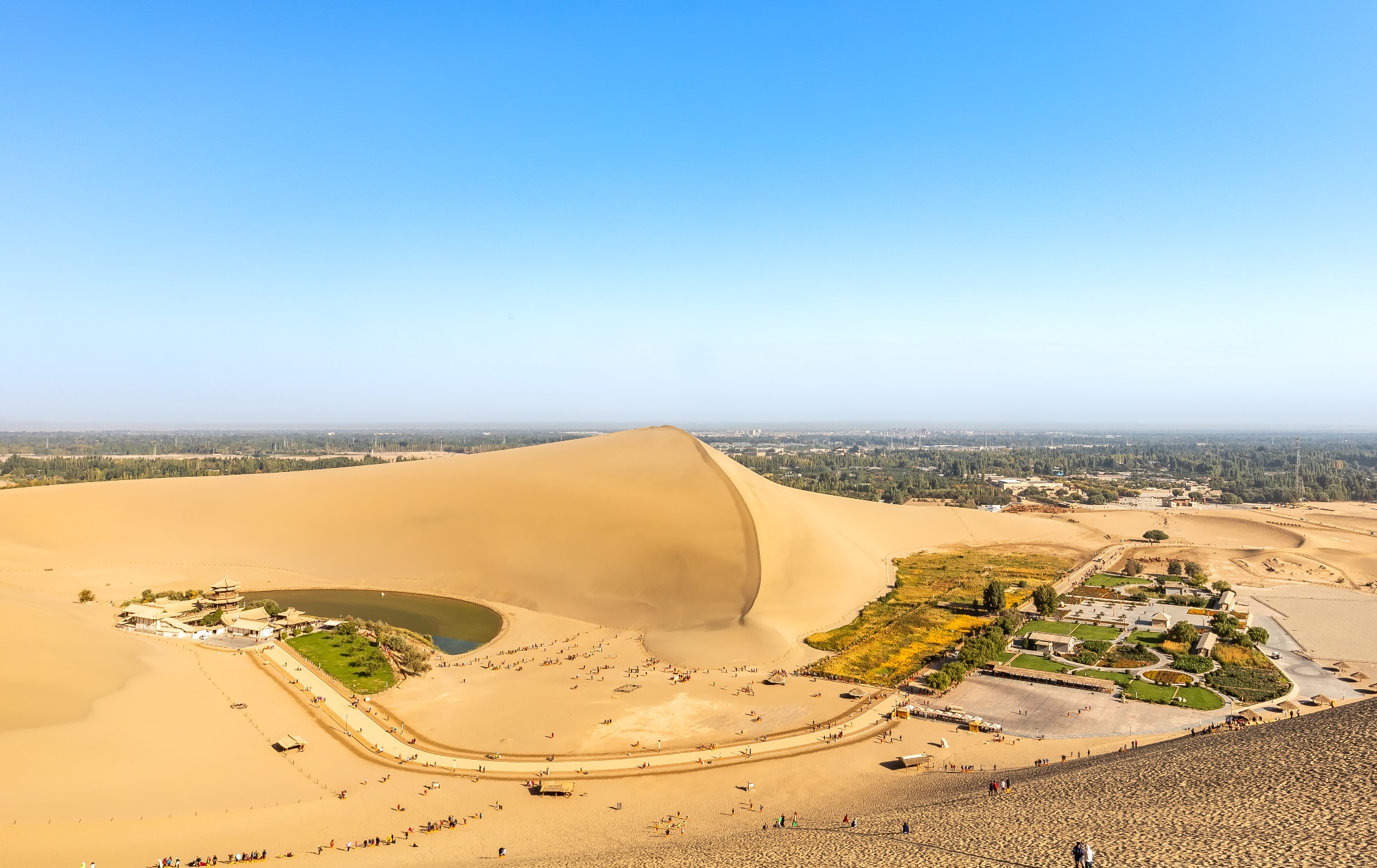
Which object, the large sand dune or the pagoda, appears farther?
the large sand dune

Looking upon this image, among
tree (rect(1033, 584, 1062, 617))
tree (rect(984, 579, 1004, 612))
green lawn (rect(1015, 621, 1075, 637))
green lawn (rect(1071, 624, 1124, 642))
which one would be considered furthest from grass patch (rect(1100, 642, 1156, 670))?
tree (rect(984, 579, 1004, 612))

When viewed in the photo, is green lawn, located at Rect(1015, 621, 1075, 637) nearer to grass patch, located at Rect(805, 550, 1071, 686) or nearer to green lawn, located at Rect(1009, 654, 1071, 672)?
grass patch, located at Rect(805, 550, 1071, 686)

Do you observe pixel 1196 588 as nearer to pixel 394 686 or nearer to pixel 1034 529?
pixel 1034 529

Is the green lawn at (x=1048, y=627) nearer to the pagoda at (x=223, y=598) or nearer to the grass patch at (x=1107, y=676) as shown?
the grass patch at (x=1107, y=676)

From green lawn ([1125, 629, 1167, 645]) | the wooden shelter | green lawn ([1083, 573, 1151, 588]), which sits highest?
the wooden shelter

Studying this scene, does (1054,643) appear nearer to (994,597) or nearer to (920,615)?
(994,597)

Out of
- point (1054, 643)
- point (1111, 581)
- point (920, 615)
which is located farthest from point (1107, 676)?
point (1111, 581)
